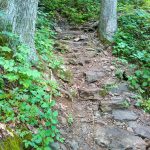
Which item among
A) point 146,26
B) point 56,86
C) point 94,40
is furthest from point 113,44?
point 56,86

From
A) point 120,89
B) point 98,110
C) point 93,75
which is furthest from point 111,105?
point 93,75

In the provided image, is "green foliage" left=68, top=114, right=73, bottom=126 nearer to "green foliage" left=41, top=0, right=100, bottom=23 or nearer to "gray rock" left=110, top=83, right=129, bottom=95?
"gray rock" left=110, top=83, right=129, bottom=95

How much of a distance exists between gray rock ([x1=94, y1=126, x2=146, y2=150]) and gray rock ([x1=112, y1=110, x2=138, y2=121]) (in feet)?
1.24

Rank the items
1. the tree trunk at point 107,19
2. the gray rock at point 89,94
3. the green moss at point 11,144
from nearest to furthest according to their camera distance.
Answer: the green moss at point 11,144 < the gray rock at point 89,94 < the tree trunk at point 107,19

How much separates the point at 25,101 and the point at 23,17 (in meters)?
1.87

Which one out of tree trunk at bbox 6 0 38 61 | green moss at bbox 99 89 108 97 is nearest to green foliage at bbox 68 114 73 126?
green moss at bbox 99 89 108 97

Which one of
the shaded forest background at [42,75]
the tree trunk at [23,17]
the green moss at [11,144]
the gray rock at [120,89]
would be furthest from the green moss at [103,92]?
the green moss at [11,144]

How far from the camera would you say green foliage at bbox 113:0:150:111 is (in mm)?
6743

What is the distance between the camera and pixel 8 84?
477 cm

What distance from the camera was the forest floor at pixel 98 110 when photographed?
4785 millimetres

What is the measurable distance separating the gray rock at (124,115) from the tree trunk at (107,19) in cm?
383

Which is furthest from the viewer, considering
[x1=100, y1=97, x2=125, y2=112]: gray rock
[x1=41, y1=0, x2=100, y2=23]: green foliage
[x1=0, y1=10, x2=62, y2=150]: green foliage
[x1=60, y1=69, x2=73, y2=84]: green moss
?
[x1=41, y1=0, x2=100, y2=23]: green foliage

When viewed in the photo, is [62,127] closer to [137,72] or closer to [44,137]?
[44,137]

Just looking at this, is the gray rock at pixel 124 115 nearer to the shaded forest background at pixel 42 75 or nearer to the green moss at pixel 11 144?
the shaded forest background at pixel 42 75
